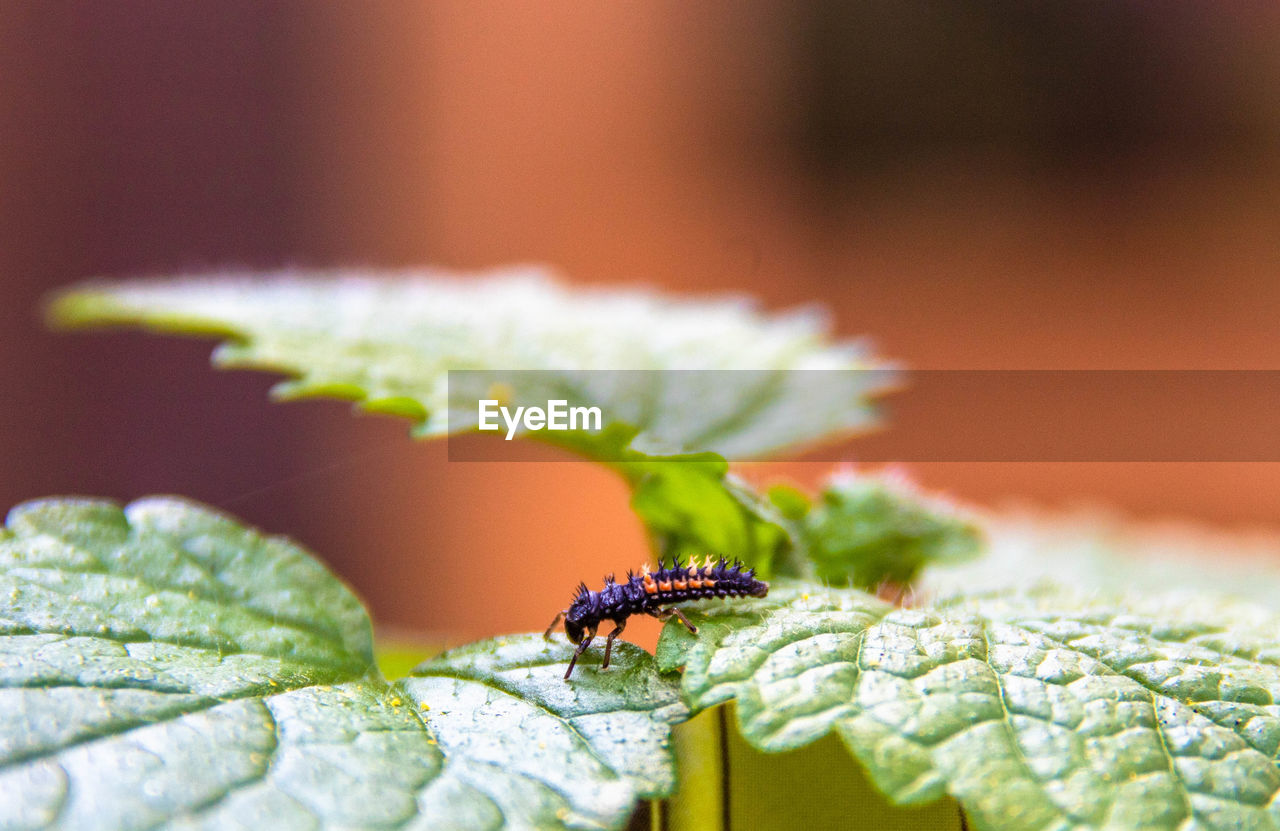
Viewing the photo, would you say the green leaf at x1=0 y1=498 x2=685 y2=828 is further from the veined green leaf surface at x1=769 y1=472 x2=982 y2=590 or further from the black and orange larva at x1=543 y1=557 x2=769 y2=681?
the veined green leaf surface at x1=769 y1=472 x2=982 y2=590

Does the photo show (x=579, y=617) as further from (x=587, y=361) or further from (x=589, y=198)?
(x=589, y=198)

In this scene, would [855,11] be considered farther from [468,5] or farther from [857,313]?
[468,5]

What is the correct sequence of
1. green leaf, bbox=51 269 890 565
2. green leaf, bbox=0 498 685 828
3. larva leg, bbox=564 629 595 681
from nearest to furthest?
green leaf, bbox=0 498 685 828, larva leg, bbox=564 629 595 681, green leaf, bbox=51 269 890 565

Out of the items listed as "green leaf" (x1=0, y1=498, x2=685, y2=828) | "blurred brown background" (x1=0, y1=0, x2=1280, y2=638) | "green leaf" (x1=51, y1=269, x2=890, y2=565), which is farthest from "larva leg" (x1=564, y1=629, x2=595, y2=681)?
"blurred brown background" (x1=0, y1=0, x2=1280, y2=638)

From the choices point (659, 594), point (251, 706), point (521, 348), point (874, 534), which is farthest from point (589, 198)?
point (251, 706)

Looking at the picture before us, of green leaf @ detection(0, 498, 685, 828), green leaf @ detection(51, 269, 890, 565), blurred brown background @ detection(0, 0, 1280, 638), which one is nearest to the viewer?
green leaf @ detection(0, 498, 685, 828)

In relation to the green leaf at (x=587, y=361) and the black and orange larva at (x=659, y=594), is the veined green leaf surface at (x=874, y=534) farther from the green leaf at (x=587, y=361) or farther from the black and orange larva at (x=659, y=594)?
the black and orange larva at (x=659, y=594)

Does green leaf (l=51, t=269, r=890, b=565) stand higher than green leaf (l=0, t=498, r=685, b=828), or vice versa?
green leaf (l=51, t=269, r=890, b=565)
